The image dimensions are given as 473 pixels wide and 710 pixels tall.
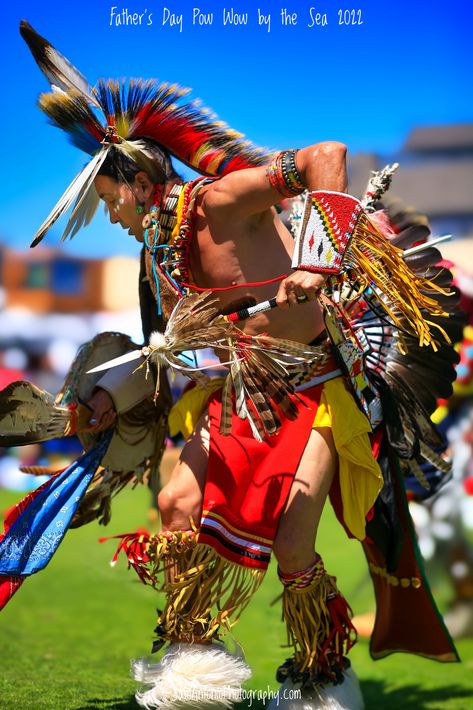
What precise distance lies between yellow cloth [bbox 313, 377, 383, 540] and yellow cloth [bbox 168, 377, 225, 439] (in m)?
0.36

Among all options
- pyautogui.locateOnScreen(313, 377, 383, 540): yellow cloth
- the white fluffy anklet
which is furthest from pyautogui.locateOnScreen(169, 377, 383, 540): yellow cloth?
the white fluffy anklet

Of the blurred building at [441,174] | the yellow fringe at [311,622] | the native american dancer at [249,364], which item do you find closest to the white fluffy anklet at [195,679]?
the native american dancer at [249,364]

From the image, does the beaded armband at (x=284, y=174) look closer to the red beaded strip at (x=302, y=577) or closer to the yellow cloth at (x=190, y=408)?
the yellow cloth at (x=190, y=408)

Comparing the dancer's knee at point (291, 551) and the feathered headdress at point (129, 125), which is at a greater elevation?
the feathered headdress at point (129, 125)

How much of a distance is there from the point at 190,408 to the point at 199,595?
61 cm

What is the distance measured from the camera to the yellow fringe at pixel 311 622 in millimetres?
2572

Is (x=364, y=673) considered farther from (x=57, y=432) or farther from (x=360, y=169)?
(x=360, y=169)

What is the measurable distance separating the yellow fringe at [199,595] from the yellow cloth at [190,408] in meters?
0.45

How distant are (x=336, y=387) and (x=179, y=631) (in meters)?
0.84

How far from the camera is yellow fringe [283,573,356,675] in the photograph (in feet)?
8.44

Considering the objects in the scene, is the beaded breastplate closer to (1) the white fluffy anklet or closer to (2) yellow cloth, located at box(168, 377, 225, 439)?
(2) yellow cloth, located at box(168, 377, 225, 439)

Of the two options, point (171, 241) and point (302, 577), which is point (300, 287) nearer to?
point (171, 241)

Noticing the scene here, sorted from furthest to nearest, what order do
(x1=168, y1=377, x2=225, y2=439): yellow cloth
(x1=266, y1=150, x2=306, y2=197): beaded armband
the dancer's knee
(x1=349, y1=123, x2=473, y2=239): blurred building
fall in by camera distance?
(x1=349, y1=123, x2=473, y2=239): blurred building, (x1=168, y1=377, x2=225, y2=439): yellow cloth, the dancer's knee, (x1=266, y1=150, x2=306, y2=197): beaded armband

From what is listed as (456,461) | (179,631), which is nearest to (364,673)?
(456,461)
